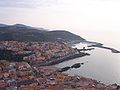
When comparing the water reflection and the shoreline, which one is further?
the shoreline

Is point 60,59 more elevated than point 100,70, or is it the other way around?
point 100,70

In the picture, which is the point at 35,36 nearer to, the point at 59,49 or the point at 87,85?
the point at 59,49

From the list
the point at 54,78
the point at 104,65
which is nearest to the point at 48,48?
the point at 104,65

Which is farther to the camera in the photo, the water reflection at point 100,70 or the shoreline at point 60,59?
the shoreline at point 60,59

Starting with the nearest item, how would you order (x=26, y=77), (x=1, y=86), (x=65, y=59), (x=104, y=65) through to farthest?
1. (x=1, y=86)
2. (x=26, y=77)
3. (x=104, y=65)
4. (x=65, y=59)

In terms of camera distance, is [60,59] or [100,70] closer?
[100,70]

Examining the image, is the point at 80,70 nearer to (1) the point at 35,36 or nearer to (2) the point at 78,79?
(2) the point at 78,79

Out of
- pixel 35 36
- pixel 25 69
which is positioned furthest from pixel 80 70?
pixel 35 36

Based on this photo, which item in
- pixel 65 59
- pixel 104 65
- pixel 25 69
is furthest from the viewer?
pixel 65 59

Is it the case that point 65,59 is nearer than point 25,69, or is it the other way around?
point 25,69
